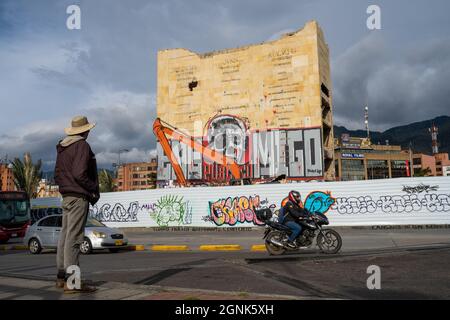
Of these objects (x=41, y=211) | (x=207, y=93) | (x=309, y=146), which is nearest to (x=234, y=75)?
(x=207, y=93)

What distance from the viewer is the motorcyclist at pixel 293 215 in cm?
1041

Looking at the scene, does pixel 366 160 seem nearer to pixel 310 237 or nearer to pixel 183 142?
pixel 183 142

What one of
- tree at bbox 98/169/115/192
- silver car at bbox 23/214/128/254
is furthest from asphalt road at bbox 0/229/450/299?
tree at bbox 98/169/115/192

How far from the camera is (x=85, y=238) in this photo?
510 inches

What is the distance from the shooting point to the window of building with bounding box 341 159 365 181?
11594 cm

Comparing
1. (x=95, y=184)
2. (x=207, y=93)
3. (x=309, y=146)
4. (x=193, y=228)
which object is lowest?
(x=193, y=228)

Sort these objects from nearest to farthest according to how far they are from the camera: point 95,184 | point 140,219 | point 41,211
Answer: point 95,184
point 140,219
point 41,211

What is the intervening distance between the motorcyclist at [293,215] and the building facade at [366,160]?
10588 cm

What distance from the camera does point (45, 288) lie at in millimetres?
5098

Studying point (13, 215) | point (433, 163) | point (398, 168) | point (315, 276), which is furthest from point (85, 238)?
point (433, 163)

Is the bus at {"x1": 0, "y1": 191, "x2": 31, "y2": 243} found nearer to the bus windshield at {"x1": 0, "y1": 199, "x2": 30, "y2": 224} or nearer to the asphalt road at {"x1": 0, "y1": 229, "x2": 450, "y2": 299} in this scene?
the bus windshield at {"x1": 0, "y1": 199, "x2": 30, "y2": 224}

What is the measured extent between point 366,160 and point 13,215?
111807 mm
